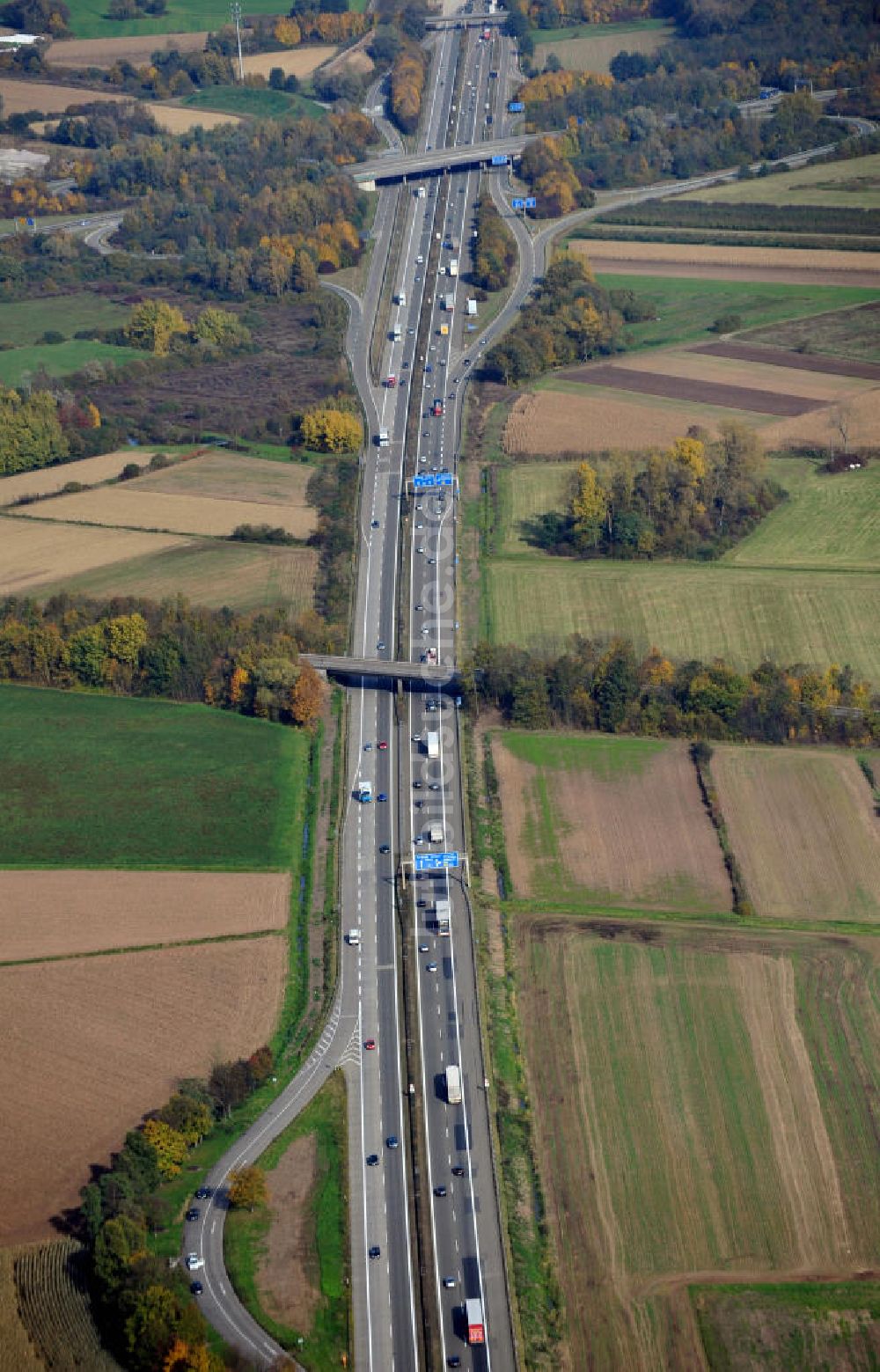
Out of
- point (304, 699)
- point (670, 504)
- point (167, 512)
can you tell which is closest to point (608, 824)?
point (304, 699)

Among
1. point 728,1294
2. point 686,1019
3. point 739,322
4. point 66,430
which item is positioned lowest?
point 728,1294

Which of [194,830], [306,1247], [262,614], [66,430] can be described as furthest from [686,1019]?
[66,430]

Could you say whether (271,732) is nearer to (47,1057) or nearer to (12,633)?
(12,633)

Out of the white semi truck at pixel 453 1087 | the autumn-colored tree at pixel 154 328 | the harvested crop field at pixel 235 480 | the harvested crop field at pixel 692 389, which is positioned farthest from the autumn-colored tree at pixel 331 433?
the white semi truck at pixel 453 1087

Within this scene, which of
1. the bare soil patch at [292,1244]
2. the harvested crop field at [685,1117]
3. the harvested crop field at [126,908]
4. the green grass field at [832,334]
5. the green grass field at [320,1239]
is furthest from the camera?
the green grass field at [832,334]

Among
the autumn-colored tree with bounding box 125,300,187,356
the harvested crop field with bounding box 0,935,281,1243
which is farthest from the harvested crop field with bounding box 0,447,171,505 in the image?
the harvested crop field with bounding box 0,935,281,1243

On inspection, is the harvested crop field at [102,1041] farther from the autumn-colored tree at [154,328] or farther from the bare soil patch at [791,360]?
the autumn-colored tree at [154,328]
